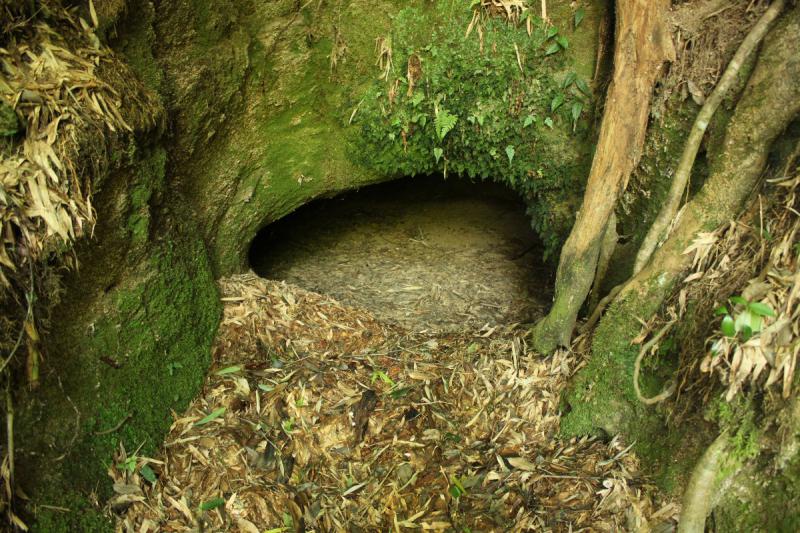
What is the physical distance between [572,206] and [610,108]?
913mm

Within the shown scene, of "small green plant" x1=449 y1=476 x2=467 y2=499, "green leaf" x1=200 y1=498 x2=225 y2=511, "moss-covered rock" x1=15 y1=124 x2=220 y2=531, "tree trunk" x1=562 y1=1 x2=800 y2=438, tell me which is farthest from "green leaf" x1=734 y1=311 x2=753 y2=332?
"moss-covered rock" x1=15 y1=124 x2=220 y2=531

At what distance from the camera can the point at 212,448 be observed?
124 inches

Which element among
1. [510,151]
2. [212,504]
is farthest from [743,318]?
[212,504]

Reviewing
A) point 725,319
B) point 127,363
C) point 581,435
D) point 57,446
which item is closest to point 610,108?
point 725,319

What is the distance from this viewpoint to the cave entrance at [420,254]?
511 centimetres

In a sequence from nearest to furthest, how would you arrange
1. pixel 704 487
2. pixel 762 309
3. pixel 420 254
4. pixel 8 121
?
pixel 762 309 → pixel 8 121 → pixel 704 487 → pixel 420 254

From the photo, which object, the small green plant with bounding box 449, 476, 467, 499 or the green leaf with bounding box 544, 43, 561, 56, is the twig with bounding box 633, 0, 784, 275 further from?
the small green plant with bounding box 449, 476, 467, 499

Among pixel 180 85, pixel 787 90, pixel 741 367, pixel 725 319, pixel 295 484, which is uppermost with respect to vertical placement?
pixel 787 90

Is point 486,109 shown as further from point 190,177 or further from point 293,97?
point 190,177

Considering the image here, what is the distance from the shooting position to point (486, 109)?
12.9 ft

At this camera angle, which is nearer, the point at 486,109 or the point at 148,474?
the point at 148,474

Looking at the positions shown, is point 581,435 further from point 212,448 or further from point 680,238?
point 212,448

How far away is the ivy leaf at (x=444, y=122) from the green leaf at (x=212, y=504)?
2584 mm

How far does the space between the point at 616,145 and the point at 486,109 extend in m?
0.94
